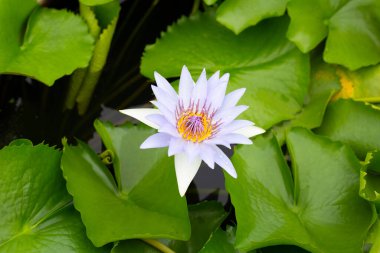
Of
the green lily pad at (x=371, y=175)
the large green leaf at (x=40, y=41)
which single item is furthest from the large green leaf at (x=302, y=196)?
the large green leaf at (x=40, y=41)

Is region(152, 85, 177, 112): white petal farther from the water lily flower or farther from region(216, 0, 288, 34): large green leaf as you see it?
region(216, 0, 288, 34): large green leaf

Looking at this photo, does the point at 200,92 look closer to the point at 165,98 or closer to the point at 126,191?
the point at 165,98

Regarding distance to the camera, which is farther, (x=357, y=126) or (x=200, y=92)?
(x=357, y=126)

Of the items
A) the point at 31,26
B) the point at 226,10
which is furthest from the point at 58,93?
the point at 226,10

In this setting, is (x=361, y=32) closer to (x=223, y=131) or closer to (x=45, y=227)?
(x=223, y=131)

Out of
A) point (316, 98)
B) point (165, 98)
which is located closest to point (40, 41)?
point (165, 98)

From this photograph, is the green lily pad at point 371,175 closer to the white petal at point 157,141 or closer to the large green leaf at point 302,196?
the large green leaf at point 302,196
